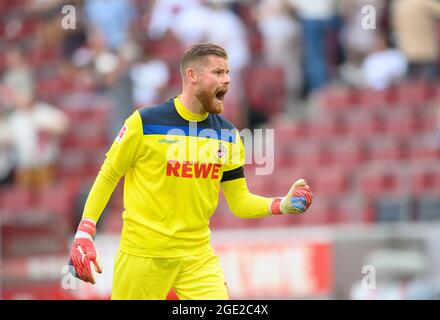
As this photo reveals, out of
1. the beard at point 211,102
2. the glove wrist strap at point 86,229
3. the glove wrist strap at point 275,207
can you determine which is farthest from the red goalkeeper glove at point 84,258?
the glove wrist strap at point 275,207

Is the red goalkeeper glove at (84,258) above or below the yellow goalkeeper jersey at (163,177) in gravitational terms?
below

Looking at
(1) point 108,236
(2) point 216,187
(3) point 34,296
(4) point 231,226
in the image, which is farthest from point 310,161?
(2) point 216,187

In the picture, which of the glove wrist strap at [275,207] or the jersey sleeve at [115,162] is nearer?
the jersey sleeve at [115,162]

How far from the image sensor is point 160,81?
59.8 feet

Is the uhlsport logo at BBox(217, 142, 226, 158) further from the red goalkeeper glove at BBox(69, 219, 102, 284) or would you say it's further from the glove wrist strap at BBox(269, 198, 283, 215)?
the red goalkeeper glove at BBox(69, 219, 102, 284)

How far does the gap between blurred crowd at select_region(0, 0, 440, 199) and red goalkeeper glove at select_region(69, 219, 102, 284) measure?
8.10 metres

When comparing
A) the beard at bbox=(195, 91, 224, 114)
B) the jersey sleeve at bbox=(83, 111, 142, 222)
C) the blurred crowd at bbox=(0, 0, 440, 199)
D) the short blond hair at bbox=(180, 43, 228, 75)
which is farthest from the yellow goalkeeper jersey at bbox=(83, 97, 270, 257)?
the blurred crowd at bbox=(0, 0, 440, 199)

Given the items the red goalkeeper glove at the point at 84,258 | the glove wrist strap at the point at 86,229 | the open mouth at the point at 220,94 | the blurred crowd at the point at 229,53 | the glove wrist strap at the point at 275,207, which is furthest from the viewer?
the blurred crowd at the point at 229,53

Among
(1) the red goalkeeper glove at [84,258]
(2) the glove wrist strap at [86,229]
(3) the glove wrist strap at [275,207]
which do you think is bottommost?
(1) the red goalkeeper glove at [84,258]

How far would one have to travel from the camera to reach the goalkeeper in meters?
7.96

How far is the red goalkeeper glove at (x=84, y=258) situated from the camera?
7.76 m

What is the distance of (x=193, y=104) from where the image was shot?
318 inches

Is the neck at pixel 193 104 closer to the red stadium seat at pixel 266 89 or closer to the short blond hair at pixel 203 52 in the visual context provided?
the short blond hair at pixel 203 52
